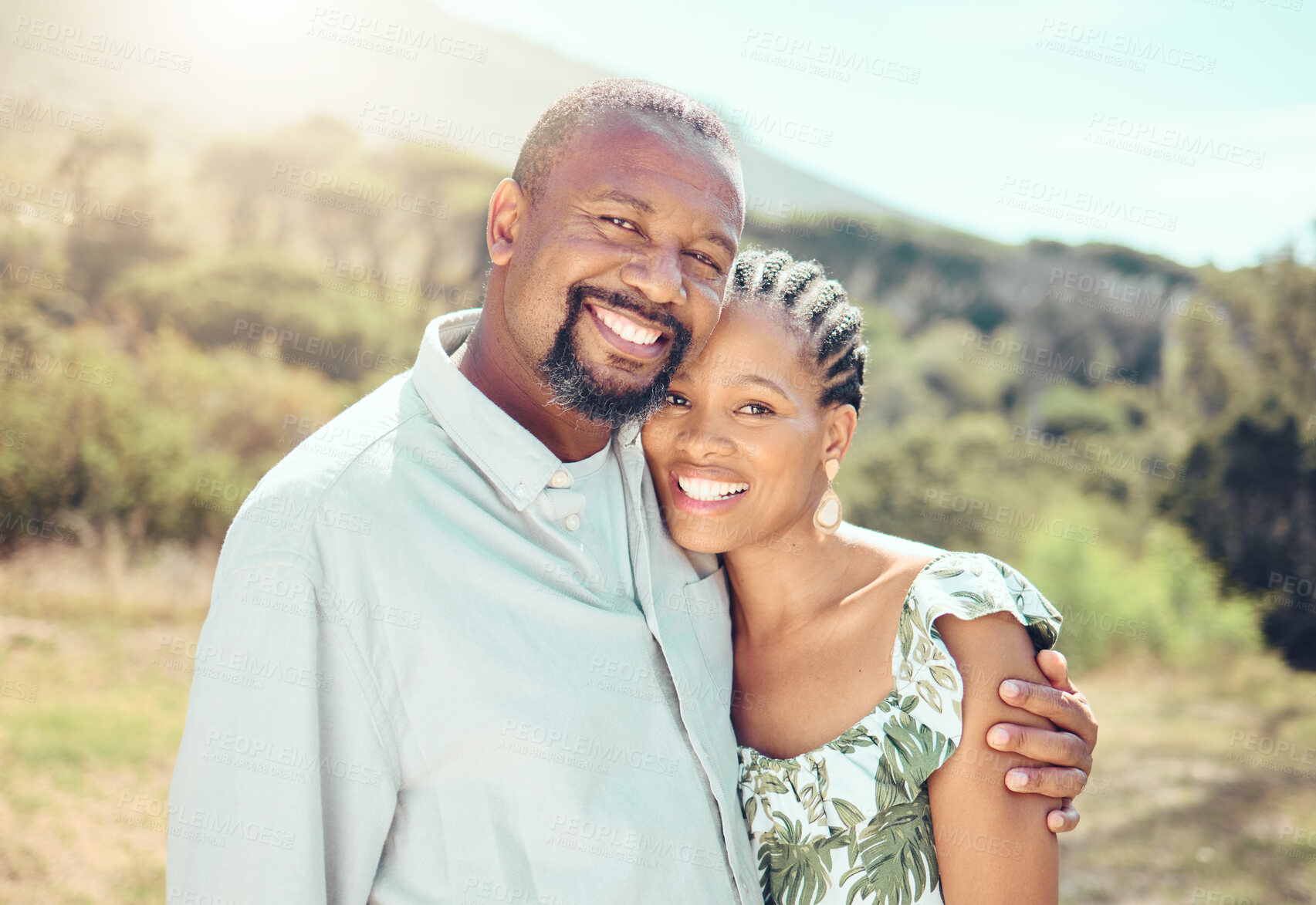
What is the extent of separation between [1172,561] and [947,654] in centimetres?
950

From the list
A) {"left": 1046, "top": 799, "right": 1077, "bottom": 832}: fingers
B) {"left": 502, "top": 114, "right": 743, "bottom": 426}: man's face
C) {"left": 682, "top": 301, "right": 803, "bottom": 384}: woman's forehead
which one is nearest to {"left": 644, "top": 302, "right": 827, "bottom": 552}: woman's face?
{"left": 682, "top": 301, "right": 803, "bottom": 384}: woman's forehead

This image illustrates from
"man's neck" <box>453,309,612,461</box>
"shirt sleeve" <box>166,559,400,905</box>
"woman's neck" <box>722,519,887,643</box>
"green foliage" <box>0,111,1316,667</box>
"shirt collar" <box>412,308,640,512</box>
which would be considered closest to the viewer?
"shirt sleeve" <box>166,559,400,905</box>

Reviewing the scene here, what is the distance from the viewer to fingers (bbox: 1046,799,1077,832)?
2.21 meters

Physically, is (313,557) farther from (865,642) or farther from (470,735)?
(865,642)

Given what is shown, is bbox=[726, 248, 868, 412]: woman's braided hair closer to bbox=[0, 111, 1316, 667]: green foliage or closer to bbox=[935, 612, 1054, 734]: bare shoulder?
bbox=[935, 612, 1054, 734]: bare shoulder

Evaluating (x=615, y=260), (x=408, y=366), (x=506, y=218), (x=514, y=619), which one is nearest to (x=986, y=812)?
(x=514, y=619)

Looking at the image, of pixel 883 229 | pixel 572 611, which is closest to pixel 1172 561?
pixel 883 229

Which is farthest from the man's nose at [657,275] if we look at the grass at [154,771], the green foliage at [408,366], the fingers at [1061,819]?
the green foliage at [408,366]

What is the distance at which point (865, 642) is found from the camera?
2.40 meters

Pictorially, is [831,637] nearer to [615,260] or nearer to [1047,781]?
[1047,781]

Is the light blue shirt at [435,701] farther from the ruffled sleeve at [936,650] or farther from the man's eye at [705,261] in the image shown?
the man's eye at [705,261]

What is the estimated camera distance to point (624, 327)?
2221 mm

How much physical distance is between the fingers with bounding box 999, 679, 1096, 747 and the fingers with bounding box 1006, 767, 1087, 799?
0.04 meters

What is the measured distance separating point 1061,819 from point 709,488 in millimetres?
1122
